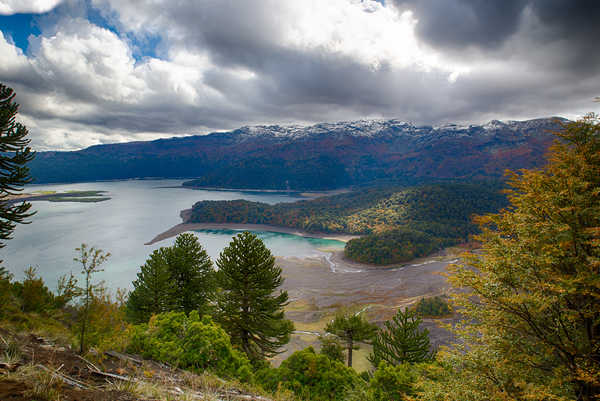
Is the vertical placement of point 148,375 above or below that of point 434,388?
above

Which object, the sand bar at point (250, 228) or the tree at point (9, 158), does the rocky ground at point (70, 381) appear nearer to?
the tree at point (9, 158)

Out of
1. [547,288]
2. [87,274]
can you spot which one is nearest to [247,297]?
A: [87,274]

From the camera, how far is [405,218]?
127 m

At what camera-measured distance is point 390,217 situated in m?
128

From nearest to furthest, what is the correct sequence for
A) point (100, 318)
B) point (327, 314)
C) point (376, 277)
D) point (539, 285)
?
1. point (539, 285)
2. point (100, 318)
3. point (327, 314)
4. point (376, 277)

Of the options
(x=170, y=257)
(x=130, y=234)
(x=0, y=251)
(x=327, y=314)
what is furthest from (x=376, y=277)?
(x=0, y=251)

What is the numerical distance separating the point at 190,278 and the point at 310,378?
13986mm

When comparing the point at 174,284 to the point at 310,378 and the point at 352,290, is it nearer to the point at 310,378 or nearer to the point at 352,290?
the point at 310,378

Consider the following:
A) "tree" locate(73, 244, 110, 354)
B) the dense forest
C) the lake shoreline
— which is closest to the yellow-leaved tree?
"tree" locate(73, 244, 110, 354)

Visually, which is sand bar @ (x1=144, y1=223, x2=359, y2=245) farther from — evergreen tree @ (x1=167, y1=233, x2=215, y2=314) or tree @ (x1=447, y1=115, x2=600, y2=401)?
tree @ (x1=447, y1=115, x2=600, y2=401)

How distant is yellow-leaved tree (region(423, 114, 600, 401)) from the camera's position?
6.62 metres

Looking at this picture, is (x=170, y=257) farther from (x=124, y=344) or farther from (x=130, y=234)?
(x=130, y=234)

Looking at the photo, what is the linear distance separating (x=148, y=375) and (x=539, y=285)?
390 inches

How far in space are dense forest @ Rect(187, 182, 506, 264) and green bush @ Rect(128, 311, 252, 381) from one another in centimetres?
7440
